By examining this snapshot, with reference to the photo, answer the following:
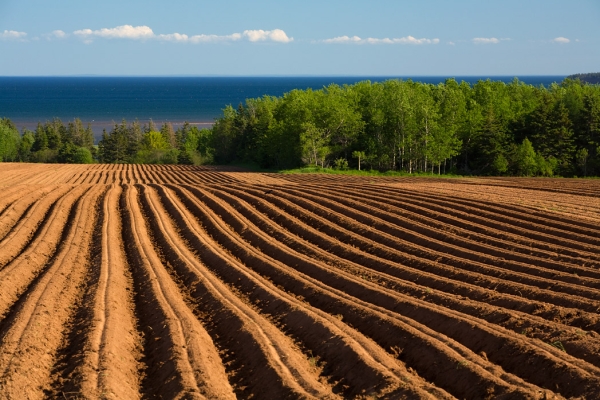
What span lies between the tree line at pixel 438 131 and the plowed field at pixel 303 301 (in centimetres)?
3158

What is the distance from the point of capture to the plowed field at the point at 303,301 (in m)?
9.44

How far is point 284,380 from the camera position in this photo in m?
9.34

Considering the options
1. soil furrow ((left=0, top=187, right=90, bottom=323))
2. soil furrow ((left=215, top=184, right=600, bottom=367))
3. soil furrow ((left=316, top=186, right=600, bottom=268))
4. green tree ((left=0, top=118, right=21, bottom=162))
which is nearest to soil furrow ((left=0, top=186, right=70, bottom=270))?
soil furrow ((left=0, top=187, right=90, bottom=323))

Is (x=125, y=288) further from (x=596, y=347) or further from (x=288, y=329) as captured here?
(x=596, y=347)

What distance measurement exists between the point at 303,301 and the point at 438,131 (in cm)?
4688

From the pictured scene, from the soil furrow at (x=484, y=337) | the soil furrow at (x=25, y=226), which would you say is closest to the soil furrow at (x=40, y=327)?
the soil furrow at (x=25, y=226)

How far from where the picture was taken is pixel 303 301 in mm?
14047

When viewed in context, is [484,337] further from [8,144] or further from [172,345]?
[8,144]

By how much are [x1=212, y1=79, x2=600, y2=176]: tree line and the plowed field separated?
3158 centimetres

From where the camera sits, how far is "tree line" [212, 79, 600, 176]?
56312mm

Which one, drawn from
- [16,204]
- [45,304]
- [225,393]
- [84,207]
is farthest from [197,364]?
[16,204]

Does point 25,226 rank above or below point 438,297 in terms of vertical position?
above

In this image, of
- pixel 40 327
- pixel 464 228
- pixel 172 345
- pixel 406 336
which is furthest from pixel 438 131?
pixel 40 327

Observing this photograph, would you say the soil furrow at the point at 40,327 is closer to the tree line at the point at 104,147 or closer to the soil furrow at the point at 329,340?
the soil furrow at the point at 329,340
